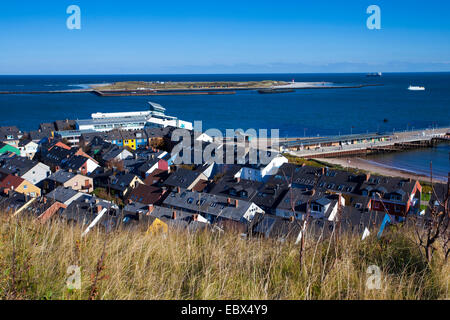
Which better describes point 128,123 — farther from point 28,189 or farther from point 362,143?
point 362,143

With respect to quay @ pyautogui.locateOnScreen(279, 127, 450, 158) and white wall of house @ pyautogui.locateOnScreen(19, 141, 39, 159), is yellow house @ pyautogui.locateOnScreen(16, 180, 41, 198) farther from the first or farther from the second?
quay @ pyautogui.locateOnScreen(279, 127, 450, 158)

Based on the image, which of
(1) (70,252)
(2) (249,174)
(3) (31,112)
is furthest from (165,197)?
(3) (31,112)

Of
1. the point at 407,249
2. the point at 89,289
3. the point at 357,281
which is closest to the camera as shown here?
the point at 89,289

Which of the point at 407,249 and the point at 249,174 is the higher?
the point at 407,249

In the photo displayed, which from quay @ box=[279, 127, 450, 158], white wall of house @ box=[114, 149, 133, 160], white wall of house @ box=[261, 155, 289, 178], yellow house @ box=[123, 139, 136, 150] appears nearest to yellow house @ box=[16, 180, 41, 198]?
white wall of house @ box=[114, 149, 133, 160]

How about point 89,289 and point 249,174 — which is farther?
point 249,174

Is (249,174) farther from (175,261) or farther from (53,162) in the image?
(175,261)
